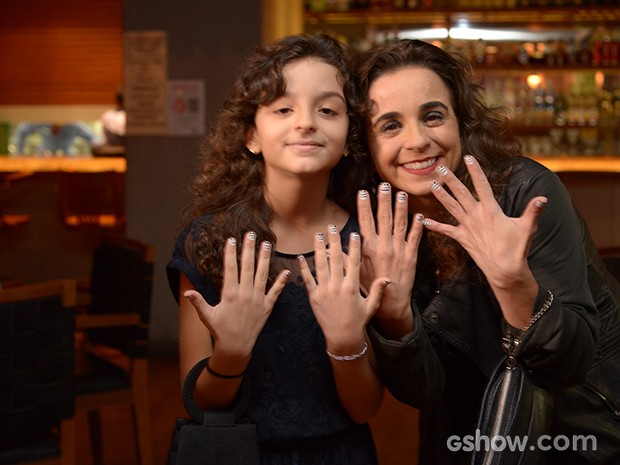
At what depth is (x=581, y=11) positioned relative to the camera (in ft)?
21.5

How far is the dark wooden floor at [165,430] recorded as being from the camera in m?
3.85

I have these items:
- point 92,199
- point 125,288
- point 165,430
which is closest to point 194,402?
point 125,288

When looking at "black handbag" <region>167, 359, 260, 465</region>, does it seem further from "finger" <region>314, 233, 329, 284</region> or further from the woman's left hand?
the woman's left hand

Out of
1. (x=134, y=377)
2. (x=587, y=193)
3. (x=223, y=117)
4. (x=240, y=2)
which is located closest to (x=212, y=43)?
(x=240, y=2)

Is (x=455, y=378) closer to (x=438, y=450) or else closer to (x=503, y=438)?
(x=438, y=450)

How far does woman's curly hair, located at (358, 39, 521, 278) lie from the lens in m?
1.72

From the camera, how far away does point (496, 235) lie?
1.47 metres

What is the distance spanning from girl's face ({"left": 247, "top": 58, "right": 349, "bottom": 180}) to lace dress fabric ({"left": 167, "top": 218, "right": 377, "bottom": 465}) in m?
0.19

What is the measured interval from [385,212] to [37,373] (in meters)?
1.38

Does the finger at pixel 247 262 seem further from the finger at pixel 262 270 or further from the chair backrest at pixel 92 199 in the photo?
the chair backrest at pixel 92 199

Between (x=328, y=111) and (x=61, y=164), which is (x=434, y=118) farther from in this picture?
(x=61, y=164)

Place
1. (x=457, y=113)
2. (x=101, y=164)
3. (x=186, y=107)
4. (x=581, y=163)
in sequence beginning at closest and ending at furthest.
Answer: (x=457, y=113), (x=186, y=107), (x=581, y=163), (x=101, y=164)

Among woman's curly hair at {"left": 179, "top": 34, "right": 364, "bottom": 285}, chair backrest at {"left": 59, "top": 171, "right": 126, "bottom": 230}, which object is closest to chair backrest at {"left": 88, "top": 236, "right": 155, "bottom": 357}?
woman's curly hair at {"left": 179, "top": 34, "right": 364, "bottom": 285}

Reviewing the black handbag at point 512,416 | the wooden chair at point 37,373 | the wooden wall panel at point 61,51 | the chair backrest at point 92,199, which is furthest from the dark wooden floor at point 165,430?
the wooden wall panel at point 61,51
